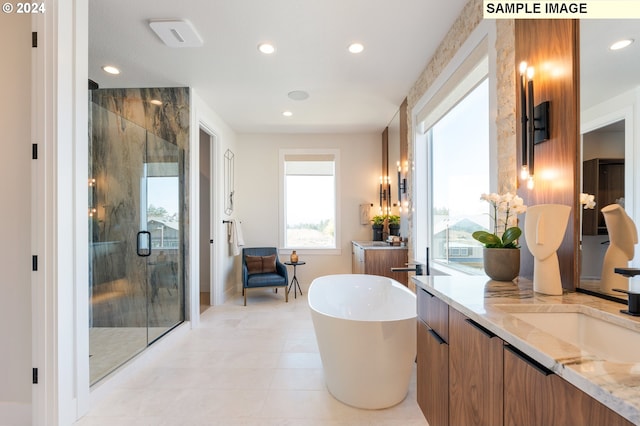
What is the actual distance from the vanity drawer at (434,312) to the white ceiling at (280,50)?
198 centimetres

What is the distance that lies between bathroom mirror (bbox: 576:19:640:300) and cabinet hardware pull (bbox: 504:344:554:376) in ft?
1.96

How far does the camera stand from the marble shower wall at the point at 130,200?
2744 mm

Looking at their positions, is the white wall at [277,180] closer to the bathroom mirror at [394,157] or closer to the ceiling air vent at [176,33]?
the bathroom mirror at [394,157]

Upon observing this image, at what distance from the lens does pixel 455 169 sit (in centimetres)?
288

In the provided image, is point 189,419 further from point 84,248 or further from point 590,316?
point 590,316

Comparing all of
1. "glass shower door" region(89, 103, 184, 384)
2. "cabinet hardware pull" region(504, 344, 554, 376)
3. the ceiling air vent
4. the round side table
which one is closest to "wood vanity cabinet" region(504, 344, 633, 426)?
"cabinet hardware pull" region(504, 344, 554, 376)

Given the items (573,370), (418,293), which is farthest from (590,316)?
(418,293)

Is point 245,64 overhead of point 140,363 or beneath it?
overhead

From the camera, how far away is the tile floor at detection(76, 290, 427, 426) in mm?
1901

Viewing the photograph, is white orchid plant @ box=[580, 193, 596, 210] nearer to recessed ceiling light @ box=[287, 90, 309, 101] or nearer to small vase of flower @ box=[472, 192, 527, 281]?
small vase of flower @ box=[472, 192, 527, 281]
